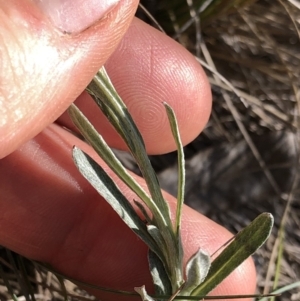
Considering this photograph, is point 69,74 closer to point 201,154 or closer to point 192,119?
point 192,119

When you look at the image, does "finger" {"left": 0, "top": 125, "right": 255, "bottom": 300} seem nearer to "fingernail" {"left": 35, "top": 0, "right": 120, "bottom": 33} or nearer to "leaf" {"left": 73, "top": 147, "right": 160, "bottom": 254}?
"leaf" {"left": 73, "top": 147, "right": 160, "bottom": 254}

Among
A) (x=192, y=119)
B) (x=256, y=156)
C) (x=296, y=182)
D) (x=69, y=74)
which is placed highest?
(x=69, y=74)

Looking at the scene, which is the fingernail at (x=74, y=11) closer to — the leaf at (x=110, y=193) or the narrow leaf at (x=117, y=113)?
the narrow leaf at (x=117, y=113)

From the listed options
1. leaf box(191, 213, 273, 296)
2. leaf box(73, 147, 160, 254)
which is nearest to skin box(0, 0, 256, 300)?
leaf box(73, 147, 160, 254)

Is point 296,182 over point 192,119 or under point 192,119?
under

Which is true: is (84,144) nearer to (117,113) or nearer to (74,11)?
(117,113)

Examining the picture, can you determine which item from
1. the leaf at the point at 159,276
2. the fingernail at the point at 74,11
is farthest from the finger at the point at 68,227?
the fingernail at the point at 74,11

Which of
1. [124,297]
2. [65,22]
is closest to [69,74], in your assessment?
[65,22]
